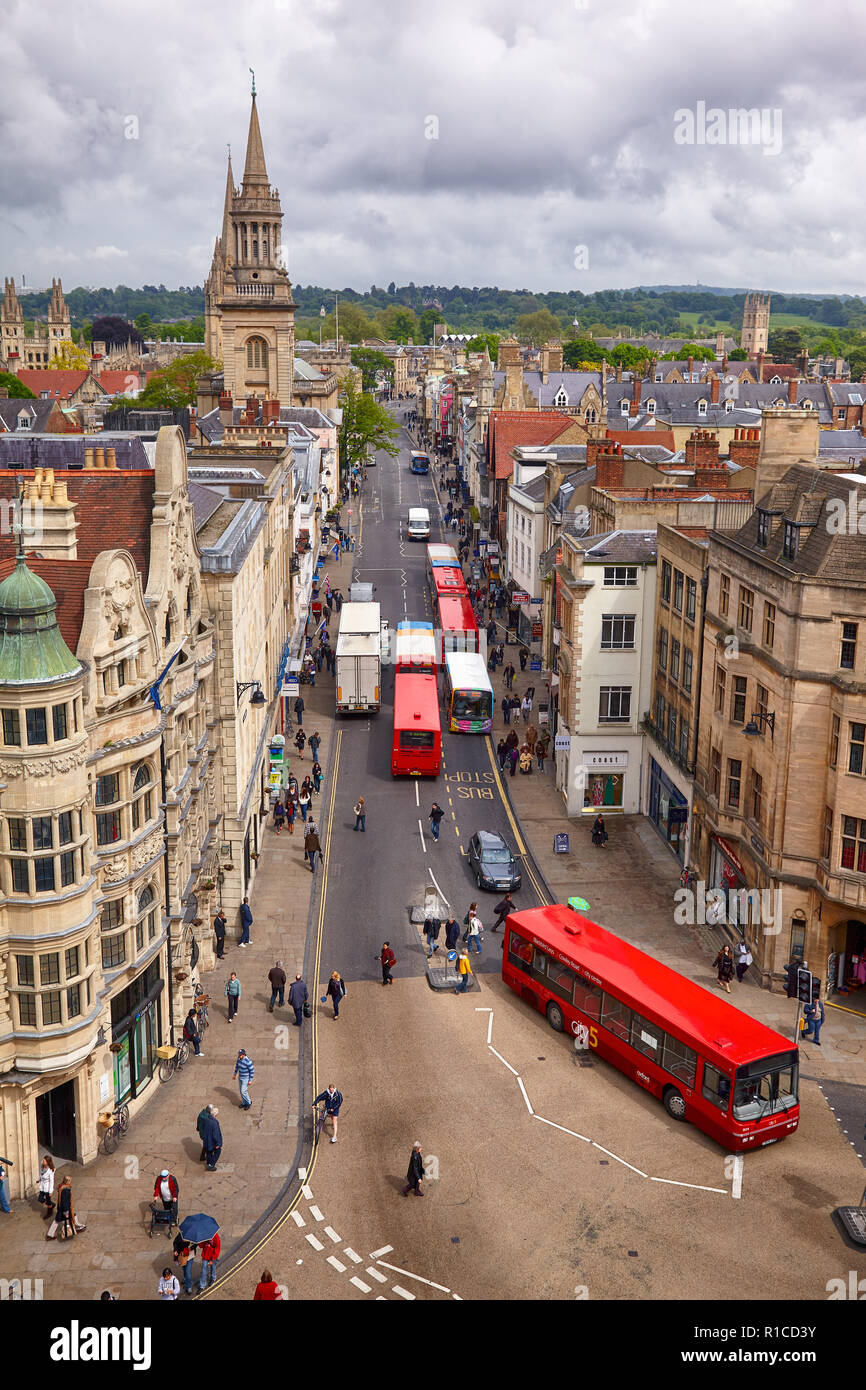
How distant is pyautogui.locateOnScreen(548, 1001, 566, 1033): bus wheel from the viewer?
125 ft

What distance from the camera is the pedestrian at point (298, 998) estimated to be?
3853cm

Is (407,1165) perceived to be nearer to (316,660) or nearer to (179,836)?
(179,836)

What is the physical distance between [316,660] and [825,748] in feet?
156

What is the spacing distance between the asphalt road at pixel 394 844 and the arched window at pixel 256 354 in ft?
165

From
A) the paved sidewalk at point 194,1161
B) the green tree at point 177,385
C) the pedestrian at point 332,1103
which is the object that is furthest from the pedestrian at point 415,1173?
the green tree at point 177,385

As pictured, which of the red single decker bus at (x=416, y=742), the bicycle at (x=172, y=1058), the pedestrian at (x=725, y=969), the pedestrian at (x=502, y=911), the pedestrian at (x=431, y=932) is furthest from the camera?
the red single decker bus at (x=416, y=742)

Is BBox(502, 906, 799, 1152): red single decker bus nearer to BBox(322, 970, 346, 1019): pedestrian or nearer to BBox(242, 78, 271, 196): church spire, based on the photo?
BBox(322, 970, 346, 1019): pedestrian

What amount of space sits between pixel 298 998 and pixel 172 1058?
433 cm

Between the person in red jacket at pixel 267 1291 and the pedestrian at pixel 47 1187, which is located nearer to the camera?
the person in red jacket at pixel 267 1291

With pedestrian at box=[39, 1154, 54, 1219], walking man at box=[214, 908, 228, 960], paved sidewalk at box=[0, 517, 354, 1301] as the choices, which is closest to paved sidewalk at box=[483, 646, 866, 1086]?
paved sidewalk at box=[0, 517, 354, 1301]

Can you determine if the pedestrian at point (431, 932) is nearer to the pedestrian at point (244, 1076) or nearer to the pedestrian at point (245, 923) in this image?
the pedestrian at point (245, 923)

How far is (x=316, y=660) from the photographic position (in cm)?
8250

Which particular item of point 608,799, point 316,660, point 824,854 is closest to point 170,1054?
point 824,854

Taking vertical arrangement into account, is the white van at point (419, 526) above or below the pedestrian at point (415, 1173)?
above
